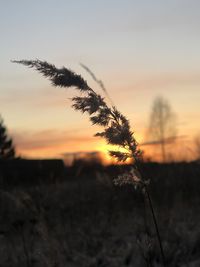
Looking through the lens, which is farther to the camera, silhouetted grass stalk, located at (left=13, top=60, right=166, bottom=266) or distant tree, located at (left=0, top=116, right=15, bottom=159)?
distant tree, located at (left=0, top=116, right=15, bottom=159)

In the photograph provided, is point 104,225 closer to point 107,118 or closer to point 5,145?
point 107,118

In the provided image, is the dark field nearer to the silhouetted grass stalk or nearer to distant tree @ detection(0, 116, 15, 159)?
the silhouetted grass stalk

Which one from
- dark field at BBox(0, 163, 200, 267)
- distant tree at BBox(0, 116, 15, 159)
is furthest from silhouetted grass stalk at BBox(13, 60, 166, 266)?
distant tree at BBox(0, 116, 15, 159)

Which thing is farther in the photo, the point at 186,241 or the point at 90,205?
the point at 90,205

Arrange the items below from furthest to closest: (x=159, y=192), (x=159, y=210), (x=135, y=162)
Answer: (x=159, y=192) < (x=159, y=210) < (x=135, y=162)

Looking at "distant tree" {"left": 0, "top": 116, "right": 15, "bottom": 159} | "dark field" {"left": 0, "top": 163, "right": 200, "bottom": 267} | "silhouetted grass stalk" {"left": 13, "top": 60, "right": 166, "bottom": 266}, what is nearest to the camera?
"silhouetted grass stalk" {"left": 13, "top": 60, "right": 166, "bottom": 266}

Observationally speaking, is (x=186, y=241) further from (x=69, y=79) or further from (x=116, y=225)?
(x=69, y=79)

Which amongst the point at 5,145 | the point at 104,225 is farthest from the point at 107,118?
the point at 5,145

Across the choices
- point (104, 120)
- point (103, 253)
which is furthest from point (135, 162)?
point (103, 253)

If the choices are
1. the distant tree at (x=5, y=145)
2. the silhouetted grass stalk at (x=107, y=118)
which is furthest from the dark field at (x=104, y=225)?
the distant tree at (x=5, y=145)
